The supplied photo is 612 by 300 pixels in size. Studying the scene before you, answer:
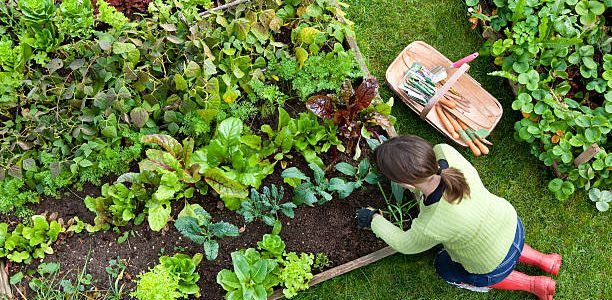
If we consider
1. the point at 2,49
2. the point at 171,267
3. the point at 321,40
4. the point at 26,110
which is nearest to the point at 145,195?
the point at 171,267

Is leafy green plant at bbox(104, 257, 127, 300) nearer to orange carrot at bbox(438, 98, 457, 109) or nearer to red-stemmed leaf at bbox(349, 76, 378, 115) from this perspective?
red-stemmed leaf at bbox(349, 76, 378, 115)

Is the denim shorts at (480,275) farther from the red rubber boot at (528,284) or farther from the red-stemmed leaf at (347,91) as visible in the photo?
the red-stemmed leaf at (347,91)

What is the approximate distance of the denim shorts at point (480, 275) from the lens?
3773 millimetres

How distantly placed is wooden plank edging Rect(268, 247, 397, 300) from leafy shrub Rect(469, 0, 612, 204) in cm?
123

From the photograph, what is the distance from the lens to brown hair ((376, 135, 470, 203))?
3.11m

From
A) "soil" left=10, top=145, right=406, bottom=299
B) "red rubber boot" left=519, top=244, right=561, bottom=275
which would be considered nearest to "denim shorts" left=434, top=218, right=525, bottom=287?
"red rubber boot" left=519, top=244, right=561, bottom=275

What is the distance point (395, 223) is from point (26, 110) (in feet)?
7.86

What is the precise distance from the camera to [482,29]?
15.4ft

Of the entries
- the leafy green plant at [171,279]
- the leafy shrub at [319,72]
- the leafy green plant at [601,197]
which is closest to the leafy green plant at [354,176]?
the leafy shrub at [319,72]

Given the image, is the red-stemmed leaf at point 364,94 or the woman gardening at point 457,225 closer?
the woman gardening at point 457,225

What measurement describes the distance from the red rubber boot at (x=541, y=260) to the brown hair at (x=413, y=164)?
1.12 m

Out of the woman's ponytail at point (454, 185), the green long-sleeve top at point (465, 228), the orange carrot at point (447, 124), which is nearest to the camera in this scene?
the woman's ponytail at point (454, 185)

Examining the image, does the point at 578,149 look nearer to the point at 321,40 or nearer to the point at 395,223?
the point at 395,223

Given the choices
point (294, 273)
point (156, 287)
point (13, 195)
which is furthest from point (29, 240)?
point (294, 273)
